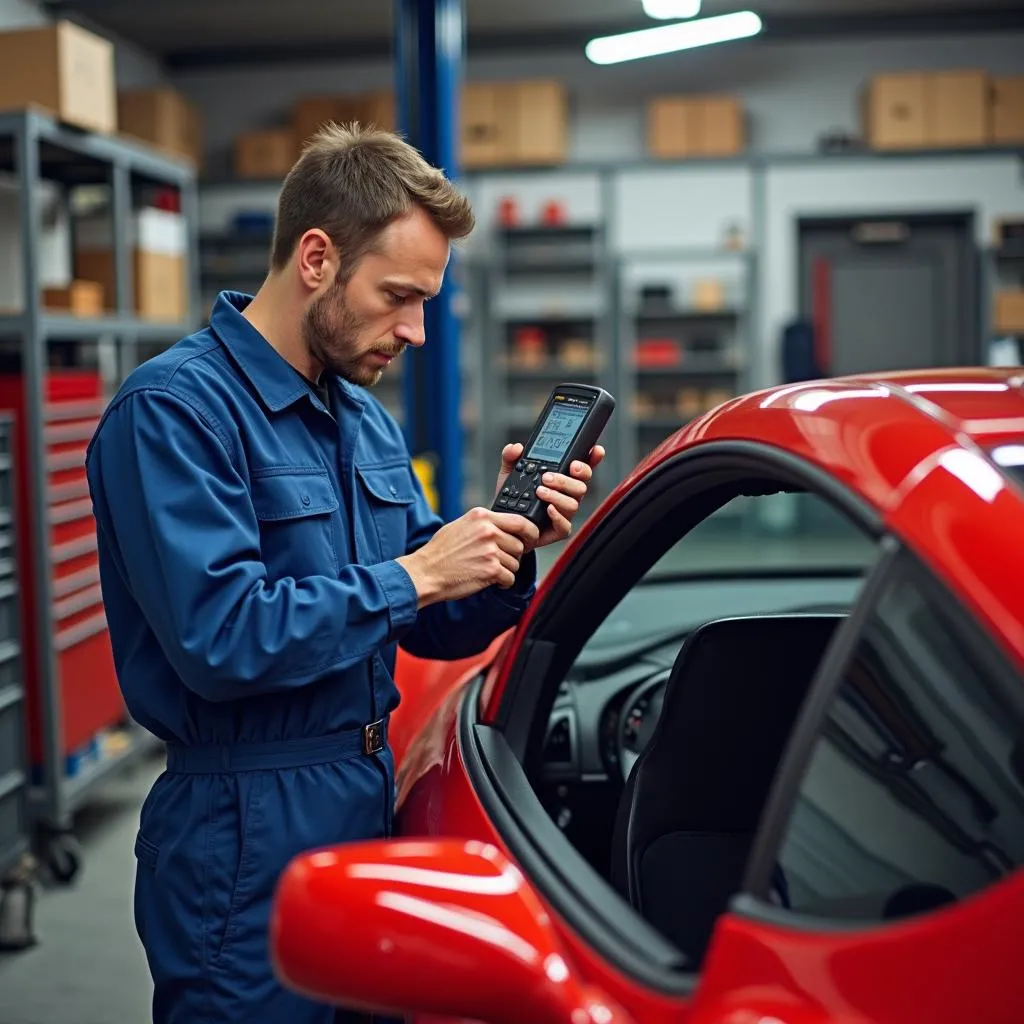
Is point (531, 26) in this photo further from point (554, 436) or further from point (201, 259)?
point (554, 436)

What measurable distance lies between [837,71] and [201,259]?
17.1ft

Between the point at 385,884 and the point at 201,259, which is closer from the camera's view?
the point at 385,884

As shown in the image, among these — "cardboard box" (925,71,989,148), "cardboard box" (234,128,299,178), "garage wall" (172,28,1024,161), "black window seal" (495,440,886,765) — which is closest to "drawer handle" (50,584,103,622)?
"black window seal" (495,440,886,765)

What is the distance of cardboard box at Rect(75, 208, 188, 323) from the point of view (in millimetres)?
4688

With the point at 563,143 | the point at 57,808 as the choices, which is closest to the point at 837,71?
the point at 563,143

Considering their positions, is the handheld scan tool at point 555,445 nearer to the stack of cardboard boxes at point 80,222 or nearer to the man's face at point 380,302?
the man's face at point 380,302

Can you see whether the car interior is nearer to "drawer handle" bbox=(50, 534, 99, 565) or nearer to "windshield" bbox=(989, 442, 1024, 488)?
"windshield" bbox=(989, 442, 1024, 488)

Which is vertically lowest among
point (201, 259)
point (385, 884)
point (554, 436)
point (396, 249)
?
point (385, 884)

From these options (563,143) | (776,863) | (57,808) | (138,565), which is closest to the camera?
(776,863)

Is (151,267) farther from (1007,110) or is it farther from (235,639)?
(1007,110)

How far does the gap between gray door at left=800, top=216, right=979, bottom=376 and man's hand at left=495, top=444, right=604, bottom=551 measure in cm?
892

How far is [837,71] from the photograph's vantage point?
393 inches

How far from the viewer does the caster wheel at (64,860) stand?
340 centimetres

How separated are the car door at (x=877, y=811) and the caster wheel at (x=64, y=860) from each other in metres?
2.92
